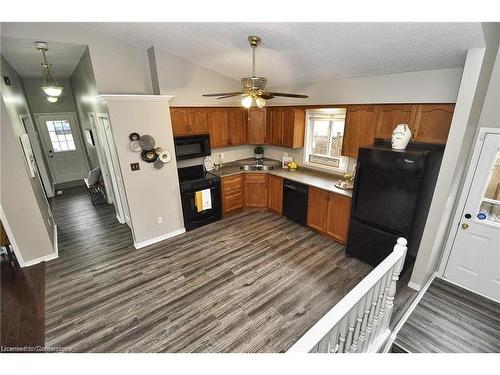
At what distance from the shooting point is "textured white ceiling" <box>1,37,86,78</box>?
10.3 feet

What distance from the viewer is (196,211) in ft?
13.5

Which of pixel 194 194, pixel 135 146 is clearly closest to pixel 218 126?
pixel 194 194

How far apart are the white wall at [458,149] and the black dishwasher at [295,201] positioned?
1.76 m

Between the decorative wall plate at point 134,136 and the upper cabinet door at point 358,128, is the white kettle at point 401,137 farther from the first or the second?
the decorative wall plate at point 134,136

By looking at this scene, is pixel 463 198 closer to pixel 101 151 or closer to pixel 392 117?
pixel 392 117

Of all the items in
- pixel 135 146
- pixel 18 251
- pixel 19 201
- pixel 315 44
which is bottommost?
pixel 18 251

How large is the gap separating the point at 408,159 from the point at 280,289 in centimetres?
208

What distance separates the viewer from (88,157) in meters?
6.72

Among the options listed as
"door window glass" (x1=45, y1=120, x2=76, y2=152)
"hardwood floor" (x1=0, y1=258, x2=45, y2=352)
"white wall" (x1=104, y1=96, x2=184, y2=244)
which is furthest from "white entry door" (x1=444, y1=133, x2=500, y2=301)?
"door window glass" (x1=45, y1=120, x2=76, y2=152)

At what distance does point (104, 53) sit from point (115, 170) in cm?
176

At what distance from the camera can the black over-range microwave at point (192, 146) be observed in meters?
3.96

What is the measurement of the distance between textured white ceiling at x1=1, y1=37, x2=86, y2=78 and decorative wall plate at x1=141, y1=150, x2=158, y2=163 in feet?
5.66
